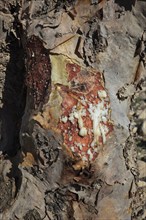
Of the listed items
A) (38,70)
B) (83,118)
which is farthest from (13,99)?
(83,118)

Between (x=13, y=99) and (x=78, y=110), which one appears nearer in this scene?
(x=78, y=110)

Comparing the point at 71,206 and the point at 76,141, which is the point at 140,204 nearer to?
the point at 71,206

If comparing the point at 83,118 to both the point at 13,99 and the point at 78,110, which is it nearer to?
the point at 78,110

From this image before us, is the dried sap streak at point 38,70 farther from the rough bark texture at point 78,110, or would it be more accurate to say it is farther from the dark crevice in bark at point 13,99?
the dark crevice in bark at point 13,99

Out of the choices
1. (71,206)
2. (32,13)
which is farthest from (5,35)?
(71,206)

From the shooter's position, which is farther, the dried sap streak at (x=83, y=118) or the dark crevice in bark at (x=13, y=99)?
the dark crevice in bark at (x=13, y=99)

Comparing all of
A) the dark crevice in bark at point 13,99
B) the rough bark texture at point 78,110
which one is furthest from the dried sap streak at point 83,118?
the dark crevice in bark at point 13,99
